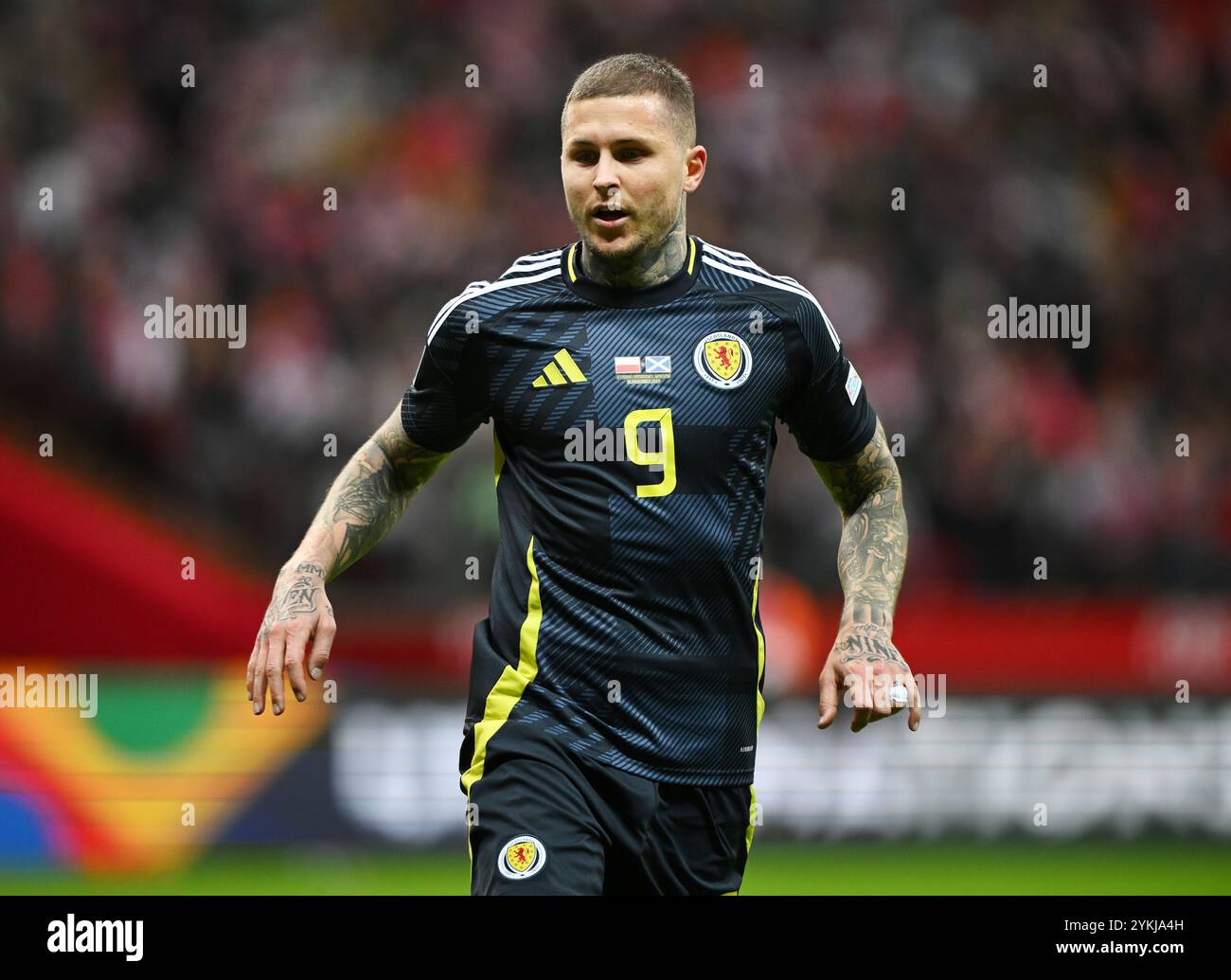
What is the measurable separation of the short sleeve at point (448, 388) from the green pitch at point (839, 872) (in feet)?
12.2

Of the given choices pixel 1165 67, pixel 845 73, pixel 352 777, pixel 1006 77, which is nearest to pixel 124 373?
pixel 352 777

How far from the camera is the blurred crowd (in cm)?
927

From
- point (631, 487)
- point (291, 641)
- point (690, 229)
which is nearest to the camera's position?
point (291, 641)

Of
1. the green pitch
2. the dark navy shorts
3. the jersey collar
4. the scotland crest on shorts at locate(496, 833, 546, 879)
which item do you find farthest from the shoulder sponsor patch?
the green pitch

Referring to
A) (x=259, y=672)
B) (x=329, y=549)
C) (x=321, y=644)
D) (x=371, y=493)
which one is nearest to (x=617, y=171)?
(x=371, y=493)

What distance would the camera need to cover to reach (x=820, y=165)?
39.0 feet

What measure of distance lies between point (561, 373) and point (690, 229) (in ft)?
24.4

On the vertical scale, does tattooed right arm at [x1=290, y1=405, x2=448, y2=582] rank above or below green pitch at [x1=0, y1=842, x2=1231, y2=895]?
above

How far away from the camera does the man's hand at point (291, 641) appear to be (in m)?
3.74

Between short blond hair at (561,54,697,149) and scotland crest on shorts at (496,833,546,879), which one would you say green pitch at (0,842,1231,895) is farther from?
short blond hair at (561,54,697,149)

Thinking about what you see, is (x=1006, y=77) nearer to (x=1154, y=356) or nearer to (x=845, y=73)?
(x=845, y=73)

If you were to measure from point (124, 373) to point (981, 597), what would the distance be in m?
4.75

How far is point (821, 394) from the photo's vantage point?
4188 millimetres

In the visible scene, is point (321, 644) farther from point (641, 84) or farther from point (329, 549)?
point (641, 84)
